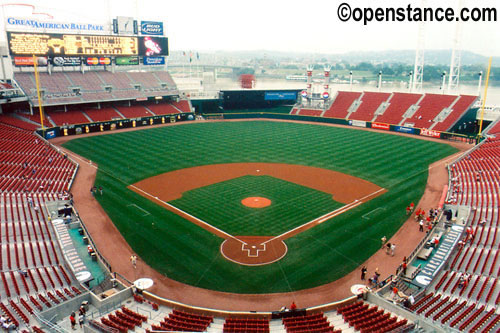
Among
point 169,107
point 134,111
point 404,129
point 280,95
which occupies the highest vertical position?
point 280,95

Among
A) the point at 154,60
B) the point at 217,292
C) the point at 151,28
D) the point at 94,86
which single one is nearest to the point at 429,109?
the point at 154,60

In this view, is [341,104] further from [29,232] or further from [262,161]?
[29,232]

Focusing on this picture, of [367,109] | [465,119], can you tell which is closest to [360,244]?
[465,119]

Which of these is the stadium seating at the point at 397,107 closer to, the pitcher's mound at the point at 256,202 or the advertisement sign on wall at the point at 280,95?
the advertisement sign on wall at the point at 280,95

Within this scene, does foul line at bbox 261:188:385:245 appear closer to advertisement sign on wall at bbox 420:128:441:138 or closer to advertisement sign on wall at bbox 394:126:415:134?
advertisement sign on wall at bbox 420:128:441:138

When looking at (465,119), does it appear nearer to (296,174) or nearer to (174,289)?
(296,174)
